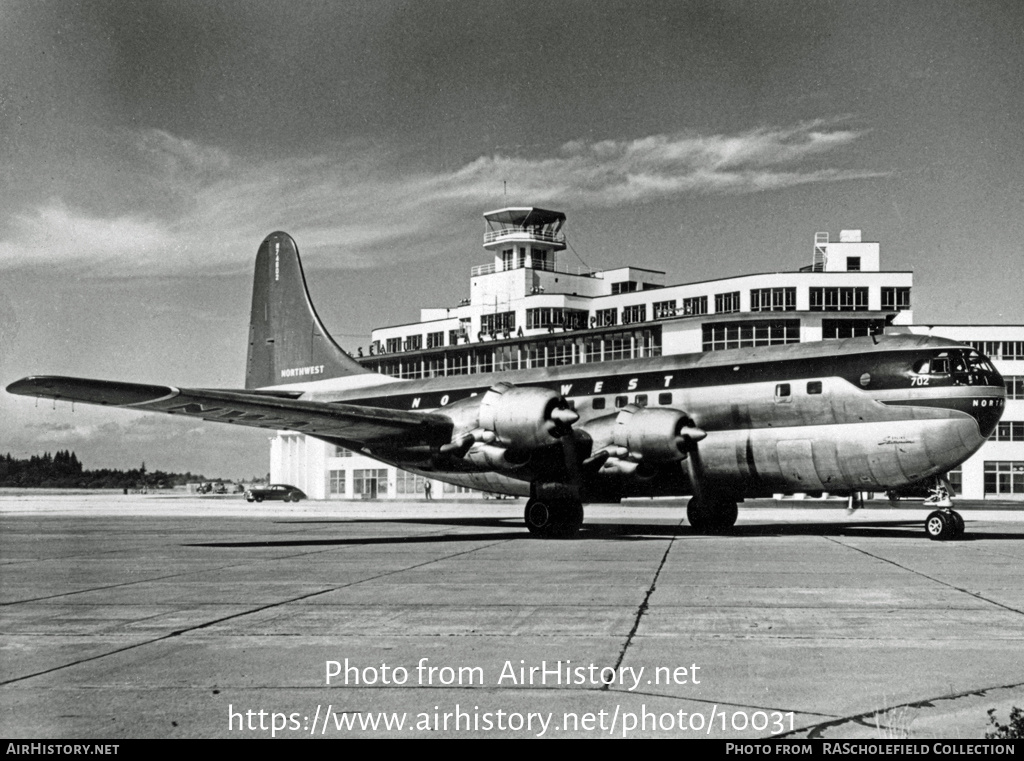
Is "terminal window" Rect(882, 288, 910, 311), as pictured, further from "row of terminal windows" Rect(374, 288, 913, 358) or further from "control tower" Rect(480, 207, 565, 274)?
"control tower" Rect(480, 207, 565, 274)

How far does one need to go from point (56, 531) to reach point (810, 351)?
2321 centimetres

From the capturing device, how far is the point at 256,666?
758 cm

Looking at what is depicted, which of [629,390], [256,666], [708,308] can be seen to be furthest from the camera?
[708,308]

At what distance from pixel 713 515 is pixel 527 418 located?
7.38 m

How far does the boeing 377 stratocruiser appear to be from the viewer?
850 inches

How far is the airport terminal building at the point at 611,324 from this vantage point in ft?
213

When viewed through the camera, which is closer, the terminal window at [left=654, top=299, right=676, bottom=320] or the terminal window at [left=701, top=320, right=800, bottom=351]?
the terminal window at [left=701, top=320, right=800, bottom=351]

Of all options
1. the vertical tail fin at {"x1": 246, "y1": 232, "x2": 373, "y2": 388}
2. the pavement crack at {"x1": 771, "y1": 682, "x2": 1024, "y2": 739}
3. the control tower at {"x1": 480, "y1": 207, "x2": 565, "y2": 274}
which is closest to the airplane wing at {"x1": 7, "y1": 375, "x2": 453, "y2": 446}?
the vertical tail fin at {"x1": 246, "y1": 232, "x2": 373, "y2": 388}

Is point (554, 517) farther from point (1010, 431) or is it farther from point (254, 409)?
point (1010, 431)

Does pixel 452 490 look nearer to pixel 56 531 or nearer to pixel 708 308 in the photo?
pixel 708 308

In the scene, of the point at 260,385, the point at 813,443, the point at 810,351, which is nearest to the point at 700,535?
the point at 813,443

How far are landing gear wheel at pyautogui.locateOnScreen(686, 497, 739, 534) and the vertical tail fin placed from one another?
45.6 feet

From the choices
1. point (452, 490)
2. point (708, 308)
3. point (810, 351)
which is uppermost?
point (708, 308)

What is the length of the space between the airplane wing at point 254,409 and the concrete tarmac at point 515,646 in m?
3.72
